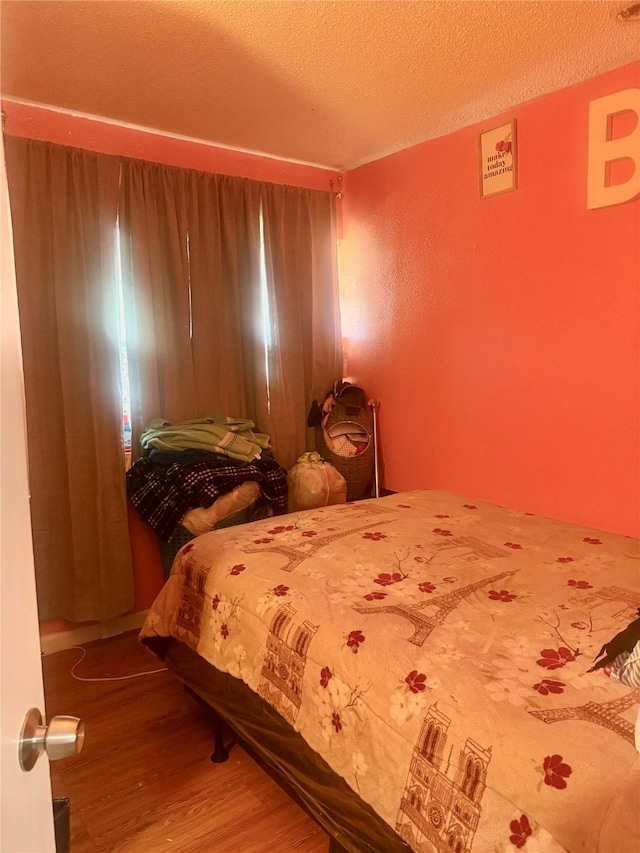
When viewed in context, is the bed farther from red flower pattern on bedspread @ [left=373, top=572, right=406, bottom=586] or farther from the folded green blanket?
the folded green blanket

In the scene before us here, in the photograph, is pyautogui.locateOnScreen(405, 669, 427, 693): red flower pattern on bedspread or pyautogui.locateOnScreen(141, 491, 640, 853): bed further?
pyautogui.locateOnScreen(405, 669, 427, 693): red flower pattern on bedspread

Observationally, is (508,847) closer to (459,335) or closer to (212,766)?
(212,766)

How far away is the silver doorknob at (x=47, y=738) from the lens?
0.66m

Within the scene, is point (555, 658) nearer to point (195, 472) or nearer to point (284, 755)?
point (284, 755)

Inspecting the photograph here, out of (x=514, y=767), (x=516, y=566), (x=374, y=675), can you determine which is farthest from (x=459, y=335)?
(x=514, y=767)

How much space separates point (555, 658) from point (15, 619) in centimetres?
116

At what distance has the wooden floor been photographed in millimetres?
1771

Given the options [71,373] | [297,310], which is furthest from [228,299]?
[71,373]

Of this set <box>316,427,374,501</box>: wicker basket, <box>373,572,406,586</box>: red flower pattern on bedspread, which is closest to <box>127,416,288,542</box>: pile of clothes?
<box>316,427,374,501</box>: wicker basket

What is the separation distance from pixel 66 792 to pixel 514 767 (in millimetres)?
1597

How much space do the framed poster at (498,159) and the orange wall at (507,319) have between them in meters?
0.04

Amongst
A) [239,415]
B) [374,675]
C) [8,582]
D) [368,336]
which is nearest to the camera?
[8,582]

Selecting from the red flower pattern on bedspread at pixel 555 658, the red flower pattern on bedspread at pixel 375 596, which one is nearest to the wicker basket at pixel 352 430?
the red flower pattern on bedspread at pixel 375 596

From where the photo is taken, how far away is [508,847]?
102cm
